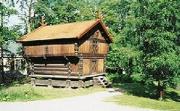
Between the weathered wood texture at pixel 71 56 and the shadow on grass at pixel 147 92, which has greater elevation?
the weathered wood texture at pixel 71 56

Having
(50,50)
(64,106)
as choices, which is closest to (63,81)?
(50,50)

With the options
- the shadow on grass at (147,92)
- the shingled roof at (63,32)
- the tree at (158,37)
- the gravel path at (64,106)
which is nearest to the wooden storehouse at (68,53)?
the shingled roof at (63,32)

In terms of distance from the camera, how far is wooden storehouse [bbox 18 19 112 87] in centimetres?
3669

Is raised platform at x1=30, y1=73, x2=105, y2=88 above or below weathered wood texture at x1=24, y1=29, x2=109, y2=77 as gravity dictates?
below

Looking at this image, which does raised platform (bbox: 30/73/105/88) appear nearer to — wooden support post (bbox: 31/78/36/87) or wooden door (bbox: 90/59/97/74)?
wooden support post (bbox: 31/78/36/87)

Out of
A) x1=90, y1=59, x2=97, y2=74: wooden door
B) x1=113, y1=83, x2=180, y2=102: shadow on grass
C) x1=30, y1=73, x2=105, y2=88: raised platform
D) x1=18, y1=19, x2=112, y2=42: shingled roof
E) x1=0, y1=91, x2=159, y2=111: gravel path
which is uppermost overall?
x1=18, y1=19, x2=112, y2=42: shingled roof

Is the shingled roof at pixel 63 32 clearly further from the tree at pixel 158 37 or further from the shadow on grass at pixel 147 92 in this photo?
the shadow on grass at pixel 147 92

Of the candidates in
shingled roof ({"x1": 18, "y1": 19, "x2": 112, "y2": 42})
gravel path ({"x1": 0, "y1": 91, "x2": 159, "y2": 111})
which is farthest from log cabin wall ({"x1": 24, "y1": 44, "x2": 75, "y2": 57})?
gravel path ({"x1": 0, "y1": 91, "x2": 159, "y2": 111})

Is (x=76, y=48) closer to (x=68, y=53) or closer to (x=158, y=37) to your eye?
(x=68, y=53)

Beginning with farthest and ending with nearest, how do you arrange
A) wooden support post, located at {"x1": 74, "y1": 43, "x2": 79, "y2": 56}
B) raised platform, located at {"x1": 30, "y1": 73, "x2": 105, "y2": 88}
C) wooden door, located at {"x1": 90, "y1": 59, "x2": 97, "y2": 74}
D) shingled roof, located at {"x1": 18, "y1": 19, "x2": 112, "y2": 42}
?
wooden door, located at {"x1": 90, "y1": 59, "x2": 97, "y2": 74}
raised platform, located at {"x1": 30, "y1": 73, "x2": 105, "y2": 88}
shingled roof, located at {"x1": 18, "y1": 19, "x2": 112, "y2": 42}
wooden support post, located at {"x1": 74, "y1": 43, "x2": 79, "y2": 56}

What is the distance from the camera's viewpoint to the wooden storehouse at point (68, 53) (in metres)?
36.7

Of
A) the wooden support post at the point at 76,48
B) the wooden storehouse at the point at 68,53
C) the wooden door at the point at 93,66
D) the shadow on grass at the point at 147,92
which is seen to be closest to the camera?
the shadow on grass at the point at 147,92

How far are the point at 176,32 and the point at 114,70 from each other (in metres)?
25.4

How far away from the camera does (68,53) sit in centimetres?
3650
